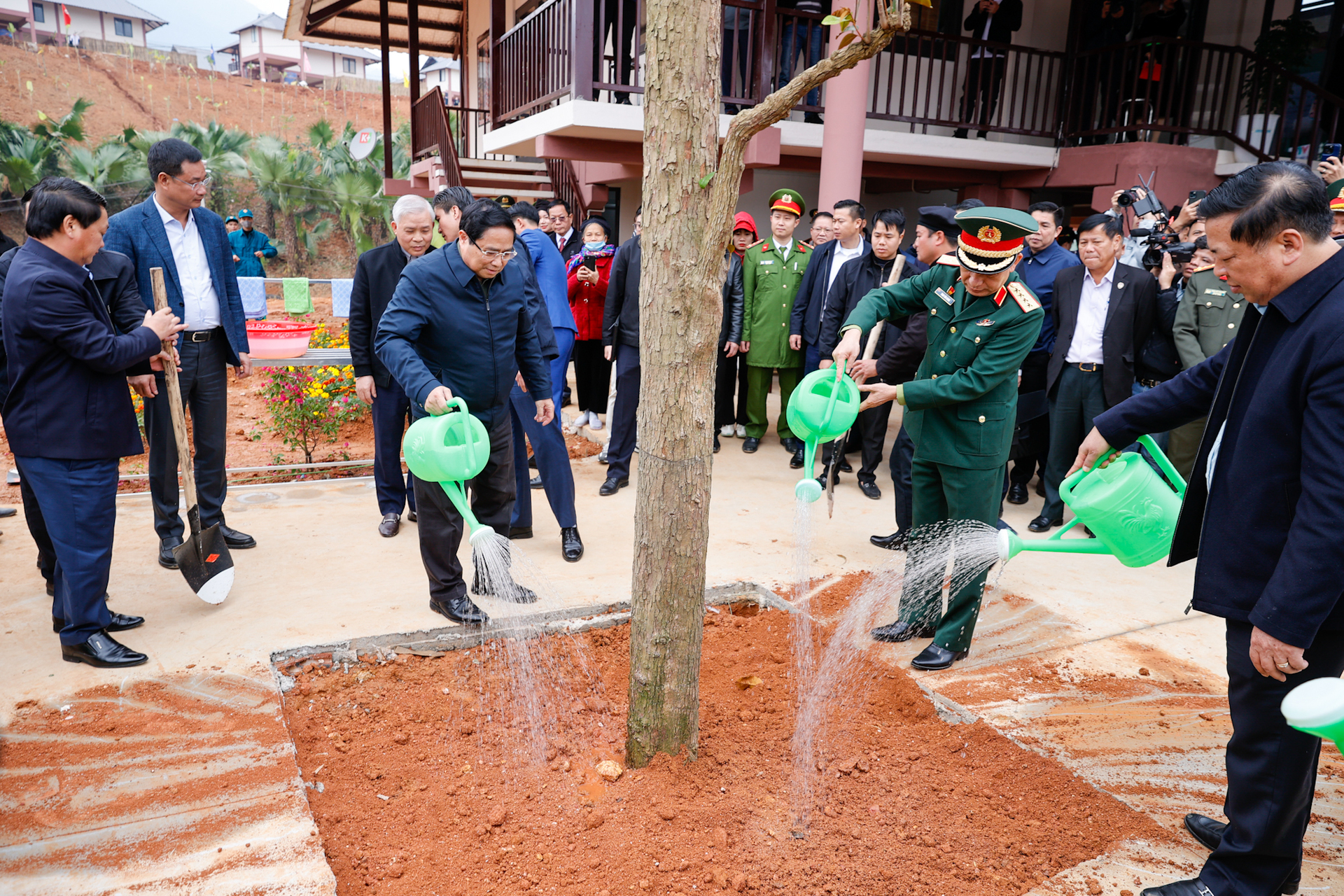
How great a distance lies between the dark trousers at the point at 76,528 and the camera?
339cm

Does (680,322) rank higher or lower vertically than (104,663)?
higher

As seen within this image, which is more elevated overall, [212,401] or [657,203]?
[657,203]

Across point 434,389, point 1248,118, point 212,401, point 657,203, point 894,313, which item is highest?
point 1248,118

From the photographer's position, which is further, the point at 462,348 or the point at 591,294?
the point at 591,294

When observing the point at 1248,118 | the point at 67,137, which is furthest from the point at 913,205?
the point at 67,137

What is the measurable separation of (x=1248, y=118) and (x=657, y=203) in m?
9.74

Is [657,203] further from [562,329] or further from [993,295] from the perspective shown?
[562,329]

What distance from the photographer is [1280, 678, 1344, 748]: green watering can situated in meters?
1.54

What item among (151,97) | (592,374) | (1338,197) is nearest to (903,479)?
(1338,197)

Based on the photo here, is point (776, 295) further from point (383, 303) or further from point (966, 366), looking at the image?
point (966, 366)

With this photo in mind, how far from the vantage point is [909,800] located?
2736 mm

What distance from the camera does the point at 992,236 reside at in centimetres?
334

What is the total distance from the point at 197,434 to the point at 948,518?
3.75m

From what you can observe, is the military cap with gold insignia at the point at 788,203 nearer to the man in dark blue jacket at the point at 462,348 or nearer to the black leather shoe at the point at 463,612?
the man in dark blue jacket at the point at 462,348
